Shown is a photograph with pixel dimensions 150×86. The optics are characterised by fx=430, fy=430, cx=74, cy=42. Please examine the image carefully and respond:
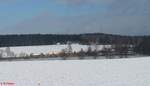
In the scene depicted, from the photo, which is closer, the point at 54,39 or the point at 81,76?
the point at 81,76

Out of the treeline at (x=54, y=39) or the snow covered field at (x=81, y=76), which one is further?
the treeline at (x=54, y=39)

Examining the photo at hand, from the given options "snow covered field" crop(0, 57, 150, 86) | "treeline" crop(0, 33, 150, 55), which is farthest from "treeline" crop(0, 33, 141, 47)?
"snow covered field" crop(0, 57, 150, 86)

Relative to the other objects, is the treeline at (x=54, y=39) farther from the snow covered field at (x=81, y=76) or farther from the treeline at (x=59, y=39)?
the snow covered field at (x=81, y=76)

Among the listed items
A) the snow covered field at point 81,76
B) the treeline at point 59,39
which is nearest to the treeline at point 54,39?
the treeline at point 59,39

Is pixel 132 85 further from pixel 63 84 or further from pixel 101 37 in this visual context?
pixel 101 37

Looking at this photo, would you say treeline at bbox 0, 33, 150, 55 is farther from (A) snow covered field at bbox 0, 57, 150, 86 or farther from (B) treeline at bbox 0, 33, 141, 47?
(A) snow covered field at bbox 0, 57, 150, 86

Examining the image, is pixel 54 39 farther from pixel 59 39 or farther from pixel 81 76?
pixel 81 76

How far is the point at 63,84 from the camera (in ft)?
81.3

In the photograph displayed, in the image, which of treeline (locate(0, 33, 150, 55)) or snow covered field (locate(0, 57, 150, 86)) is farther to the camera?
treeline (locate(0, 33, 150, 55))

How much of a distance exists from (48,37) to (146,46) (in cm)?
5899

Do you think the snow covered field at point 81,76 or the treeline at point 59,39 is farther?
the treeline at point 59,39

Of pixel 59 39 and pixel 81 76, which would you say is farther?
pixel 59 39

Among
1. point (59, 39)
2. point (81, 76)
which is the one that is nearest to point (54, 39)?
point (59, 39)

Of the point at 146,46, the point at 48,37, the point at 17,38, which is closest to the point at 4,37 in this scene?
the point at 17,38
